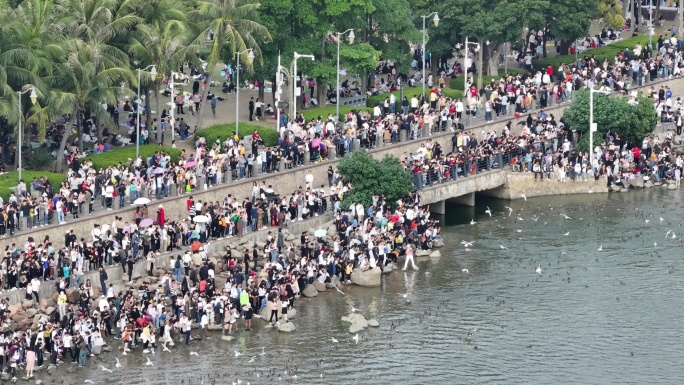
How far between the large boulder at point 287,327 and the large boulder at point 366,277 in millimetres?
7499

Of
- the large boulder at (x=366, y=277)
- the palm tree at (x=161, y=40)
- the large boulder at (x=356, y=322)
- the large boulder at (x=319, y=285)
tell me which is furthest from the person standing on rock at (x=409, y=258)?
the palm tree at (x=161, y=40)

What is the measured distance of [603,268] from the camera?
100688 millimetres

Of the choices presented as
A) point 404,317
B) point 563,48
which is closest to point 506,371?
point 404,317

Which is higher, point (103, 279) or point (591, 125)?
point (591, 125)

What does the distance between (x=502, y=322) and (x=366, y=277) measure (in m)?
8.18

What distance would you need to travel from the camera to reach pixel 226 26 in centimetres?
11281

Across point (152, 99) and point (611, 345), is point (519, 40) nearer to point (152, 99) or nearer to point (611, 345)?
point (152, 99)

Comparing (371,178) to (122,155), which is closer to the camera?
(371,178)

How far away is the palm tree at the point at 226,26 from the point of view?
112 meters

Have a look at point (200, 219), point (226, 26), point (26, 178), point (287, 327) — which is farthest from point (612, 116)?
point (26, 178)

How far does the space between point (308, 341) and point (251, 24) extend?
2977cm

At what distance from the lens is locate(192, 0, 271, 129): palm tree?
112312 mm

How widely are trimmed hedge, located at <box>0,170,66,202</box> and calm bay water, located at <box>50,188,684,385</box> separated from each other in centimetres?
1533

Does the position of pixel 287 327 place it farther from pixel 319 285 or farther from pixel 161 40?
pixel 161 40
